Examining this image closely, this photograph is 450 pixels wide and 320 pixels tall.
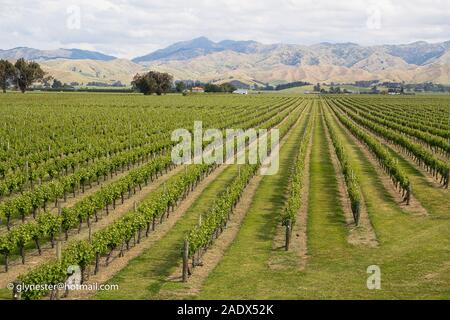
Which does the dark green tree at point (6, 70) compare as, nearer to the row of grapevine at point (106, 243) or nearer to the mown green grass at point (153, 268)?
the row of grapevine at point (106, 243)

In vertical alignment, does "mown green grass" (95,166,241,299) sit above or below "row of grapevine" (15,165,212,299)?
below

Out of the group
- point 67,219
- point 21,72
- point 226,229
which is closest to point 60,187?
point 67,219

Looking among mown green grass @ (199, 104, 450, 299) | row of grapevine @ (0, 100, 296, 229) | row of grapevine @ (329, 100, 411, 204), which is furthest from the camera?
row of grapevine @ (329, 100, 411, 204)

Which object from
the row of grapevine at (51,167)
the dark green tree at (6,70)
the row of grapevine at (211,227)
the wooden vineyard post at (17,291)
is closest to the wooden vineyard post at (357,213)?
the row of grapevine at (211,227)

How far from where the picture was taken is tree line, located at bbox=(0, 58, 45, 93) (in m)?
165

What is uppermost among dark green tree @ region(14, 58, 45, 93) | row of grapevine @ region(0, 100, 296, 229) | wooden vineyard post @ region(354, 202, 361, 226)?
dark green tree @ region(14, 58, 45, 93)

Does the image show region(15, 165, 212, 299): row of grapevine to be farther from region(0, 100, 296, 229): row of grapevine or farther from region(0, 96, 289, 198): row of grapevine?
region(0, 96, 289, 198): row of grapevine

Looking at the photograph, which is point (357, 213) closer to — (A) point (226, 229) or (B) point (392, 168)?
(A) point (226, 229)

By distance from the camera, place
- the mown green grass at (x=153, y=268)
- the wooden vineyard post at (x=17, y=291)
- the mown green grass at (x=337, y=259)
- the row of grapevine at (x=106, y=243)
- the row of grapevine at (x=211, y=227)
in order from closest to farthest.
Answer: the wooden vineyard post at (x=17, y=291)
the row of grapevine at (x=106, y=243)
the mown green grass at (x=153, y=268)
the mown green grass at (x=337, y=259)
the row of grapevine at (x=211, y=227)

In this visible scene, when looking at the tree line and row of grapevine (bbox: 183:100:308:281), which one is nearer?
row of grapevine (bbox: 183:100:308:281)

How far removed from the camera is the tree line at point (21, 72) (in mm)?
165375

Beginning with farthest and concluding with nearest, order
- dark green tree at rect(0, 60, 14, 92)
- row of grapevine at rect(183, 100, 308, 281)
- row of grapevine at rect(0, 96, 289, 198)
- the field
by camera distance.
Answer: dark green tree at rect(0, 60, 14, 92) → row of grapevine at rect(0, 96, 289, 198) → row of grapevine at rect(183, 100, 308, 281) → the field

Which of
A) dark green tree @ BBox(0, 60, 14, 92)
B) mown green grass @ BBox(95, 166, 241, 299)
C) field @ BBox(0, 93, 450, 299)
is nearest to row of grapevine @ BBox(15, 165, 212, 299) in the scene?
field @ BBox(0, 93, 450, 299)

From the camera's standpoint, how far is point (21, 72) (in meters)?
169
